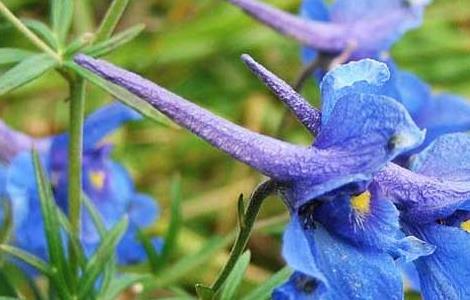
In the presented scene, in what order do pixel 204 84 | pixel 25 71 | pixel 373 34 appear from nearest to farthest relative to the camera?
pixel 25 71, pixel 373 34, pixel 204 84

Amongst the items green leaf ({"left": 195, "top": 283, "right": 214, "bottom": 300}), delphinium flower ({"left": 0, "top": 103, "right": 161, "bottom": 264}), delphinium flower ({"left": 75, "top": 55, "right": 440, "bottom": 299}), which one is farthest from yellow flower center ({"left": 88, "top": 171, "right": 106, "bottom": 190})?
delphinium flower ({"left": 75, "top": 55, "right": 440, "bottom": 299})

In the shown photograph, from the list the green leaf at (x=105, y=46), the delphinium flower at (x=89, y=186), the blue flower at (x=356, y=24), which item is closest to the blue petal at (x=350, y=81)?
the green leaf at (x=105, y=46)

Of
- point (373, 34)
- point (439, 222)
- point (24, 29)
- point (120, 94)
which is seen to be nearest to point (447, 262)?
point (439, 222)

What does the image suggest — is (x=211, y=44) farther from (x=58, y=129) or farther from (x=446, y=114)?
(x=446, y=114)

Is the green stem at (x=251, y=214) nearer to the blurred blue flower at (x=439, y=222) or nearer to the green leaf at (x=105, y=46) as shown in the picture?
the blurred blue flower at (x=439, y=222)

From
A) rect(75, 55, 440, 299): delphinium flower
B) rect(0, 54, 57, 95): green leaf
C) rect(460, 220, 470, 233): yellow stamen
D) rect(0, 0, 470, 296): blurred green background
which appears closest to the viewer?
rect(75, 55, 440, 299): delphinium flower

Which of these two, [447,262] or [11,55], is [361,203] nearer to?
[447,262]

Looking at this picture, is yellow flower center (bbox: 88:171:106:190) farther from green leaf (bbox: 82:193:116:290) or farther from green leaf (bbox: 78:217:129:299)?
green leaf (bbox: 78:217:129:299)

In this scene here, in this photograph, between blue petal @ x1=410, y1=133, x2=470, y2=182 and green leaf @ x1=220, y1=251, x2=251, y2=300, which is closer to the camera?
blue petal @ x1=410, y1=133, x2=470, y2=182
